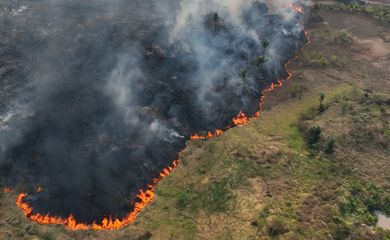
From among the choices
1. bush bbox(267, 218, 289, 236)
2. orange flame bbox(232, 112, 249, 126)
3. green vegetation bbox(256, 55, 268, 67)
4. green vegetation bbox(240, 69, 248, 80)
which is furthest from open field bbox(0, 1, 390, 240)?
green vegetation bbox(240, 69, 248, 80)

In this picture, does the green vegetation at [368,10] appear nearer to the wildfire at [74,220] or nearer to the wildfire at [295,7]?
the wildfire at [295,7]

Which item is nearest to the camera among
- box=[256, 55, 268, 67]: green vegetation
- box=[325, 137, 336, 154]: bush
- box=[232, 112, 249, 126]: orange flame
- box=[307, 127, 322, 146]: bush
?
box=[325, 137, 336, 154]: bush

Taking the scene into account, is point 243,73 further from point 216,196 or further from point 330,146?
point 216,196

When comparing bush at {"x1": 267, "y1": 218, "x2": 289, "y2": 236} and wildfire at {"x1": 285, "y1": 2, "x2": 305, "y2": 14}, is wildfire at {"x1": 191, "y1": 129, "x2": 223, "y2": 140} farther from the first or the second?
wildfire at {"x1": 285, "y1": 2, "x2": 305, "y2": 14}

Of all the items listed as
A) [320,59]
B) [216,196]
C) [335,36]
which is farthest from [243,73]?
[335,36]

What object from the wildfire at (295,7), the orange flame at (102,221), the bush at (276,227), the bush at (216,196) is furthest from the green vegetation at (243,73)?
the wildfire at (295,7)

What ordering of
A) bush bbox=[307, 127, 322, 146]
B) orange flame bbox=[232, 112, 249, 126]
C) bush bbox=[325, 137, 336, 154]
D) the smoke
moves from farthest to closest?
orange flame bbox=[232, 112, 249, 126], bush bbox=[307, 127, 322, 146], bush bbox=[325, 137, 336, 154], the smoke

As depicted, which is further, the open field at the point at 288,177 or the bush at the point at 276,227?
the open field at the point at 288,177
